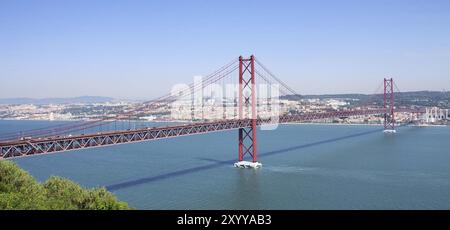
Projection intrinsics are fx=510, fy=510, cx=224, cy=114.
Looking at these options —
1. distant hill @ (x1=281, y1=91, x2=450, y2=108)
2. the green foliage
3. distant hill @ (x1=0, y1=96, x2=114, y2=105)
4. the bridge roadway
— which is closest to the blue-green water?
the bridge roadway

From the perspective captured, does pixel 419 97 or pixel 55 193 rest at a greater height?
pixel 419 97

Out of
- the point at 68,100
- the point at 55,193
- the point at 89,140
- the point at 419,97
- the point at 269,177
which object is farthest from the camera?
the point at 68,100

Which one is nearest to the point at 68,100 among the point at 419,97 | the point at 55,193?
the point at 419,97

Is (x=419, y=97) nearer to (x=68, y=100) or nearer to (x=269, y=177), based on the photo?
(x=269, y=177)

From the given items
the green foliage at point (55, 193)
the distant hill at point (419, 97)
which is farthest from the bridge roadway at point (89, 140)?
the distant hill at point (419, 97)

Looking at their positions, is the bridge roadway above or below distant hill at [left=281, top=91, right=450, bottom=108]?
below

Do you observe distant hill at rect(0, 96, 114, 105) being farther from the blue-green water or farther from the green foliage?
the green foliage

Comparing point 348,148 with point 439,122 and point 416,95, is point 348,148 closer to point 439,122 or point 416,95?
point 439,122

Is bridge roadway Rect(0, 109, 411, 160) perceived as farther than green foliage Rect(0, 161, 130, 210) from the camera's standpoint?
Yes
